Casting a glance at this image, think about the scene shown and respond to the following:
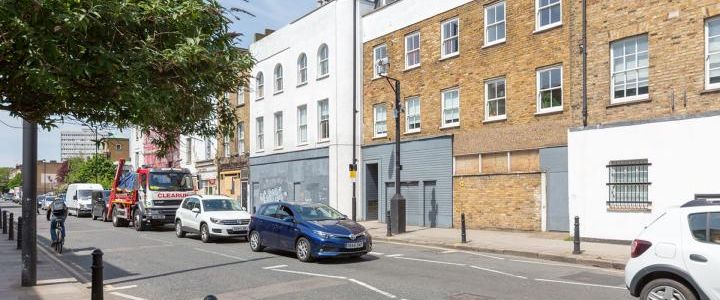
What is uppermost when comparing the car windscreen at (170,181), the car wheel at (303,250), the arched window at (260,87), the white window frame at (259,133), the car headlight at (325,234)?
the arched window at (260,87)

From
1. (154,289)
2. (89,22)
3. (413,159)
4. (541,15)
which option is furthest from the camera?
(413,159)

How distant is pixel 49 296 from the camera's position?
965cm

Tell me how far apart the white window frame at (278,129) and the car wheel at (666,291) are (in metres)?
27.6

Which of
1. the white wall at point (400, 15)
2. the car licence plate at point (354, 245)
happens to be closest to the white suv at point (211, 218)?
the car licence plate at point (354, 245)

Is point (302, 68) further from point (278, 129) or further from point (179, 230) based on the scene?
point (179, 230)

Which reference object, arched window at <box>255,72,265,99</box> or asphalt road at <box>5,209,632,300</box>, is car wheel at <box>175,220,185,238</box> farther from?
arched window at <box>255,72,265,99</box>

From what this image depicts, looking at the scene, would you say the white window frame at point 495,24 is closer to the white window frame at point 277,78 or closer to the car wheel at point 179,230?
the car wheel at point 179,230

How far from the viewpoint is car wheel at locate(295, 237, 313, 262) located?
13548mm

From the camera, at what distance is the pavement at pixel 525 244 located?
13.6 metres

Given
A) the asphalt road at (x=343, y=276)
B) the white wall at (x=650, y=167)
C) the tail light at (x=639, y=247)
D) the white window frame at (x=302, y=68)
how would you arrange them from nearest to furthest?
the tail light at (x=639, y=247) < the asphalt road at (x=343, y=276) < the white wall at (x=650, y=167) < the white window frame at (x=302, y=68)

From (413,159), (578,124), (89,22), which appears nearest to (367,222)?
(413,159)

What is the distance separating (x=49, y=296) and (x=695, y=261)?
934 cm

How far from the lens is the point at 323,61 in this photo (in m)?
29.8

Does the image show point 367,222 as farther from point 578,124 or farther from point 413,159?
point 578,124
